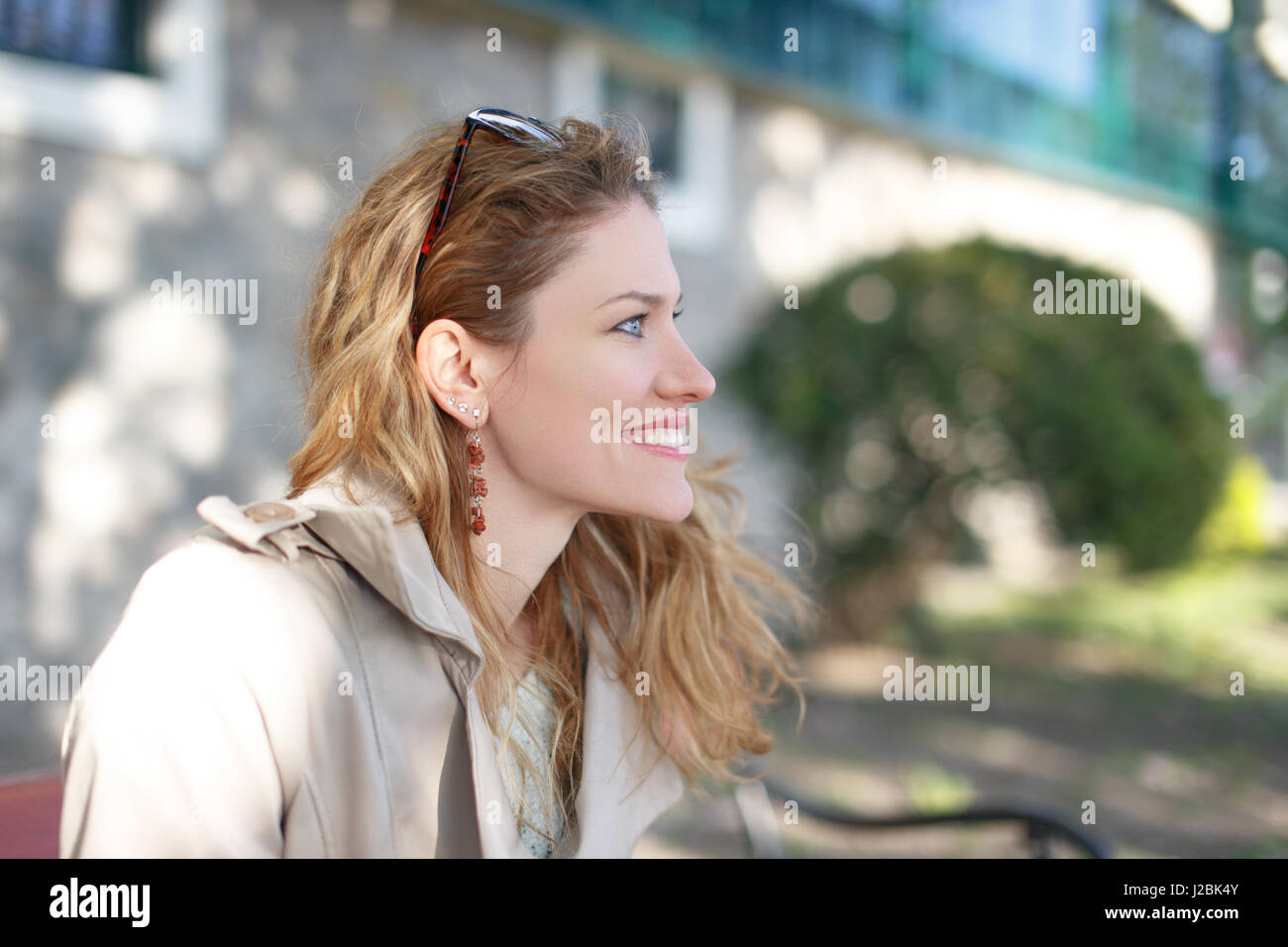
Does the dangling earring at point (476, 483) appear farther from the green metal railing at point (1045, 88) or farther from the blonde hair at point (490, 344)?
the green metal railing at point (1045, 88)

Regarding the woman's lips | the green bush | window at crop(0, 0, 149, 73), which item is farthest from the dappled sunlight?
the woman's lips

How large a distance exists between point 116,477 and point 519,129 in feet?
12.9

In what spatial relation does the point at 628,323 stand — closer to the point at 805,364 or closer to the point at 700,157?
the point at 805,364

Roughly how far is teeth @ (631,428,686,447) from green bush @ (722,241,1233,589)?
4.13 meters

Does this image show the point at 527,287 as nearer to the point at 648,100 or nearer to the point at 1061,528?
the point at 1061,528

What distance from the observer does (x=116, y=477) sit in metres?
4.91

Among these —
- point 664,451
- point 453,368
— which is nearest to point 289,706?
point 453,368

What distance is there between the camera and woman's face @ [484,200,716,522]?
180 centimetres

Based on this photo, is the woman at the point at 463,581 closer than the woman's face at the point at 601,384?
Yes

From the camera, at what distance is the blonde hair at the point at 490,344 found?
1.76 metres

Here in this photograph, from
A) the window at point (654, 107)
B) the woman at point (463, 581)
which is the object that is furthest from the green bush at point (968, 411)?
the woman at point (463, 581)

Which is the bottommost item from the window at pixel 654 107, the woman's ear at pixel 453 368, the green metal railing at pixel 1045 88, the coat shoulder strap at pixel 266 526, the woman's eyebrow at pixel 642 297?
the coat shoulder strap at pixel 266 526

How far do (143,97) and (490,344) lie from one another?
13.5 ft
